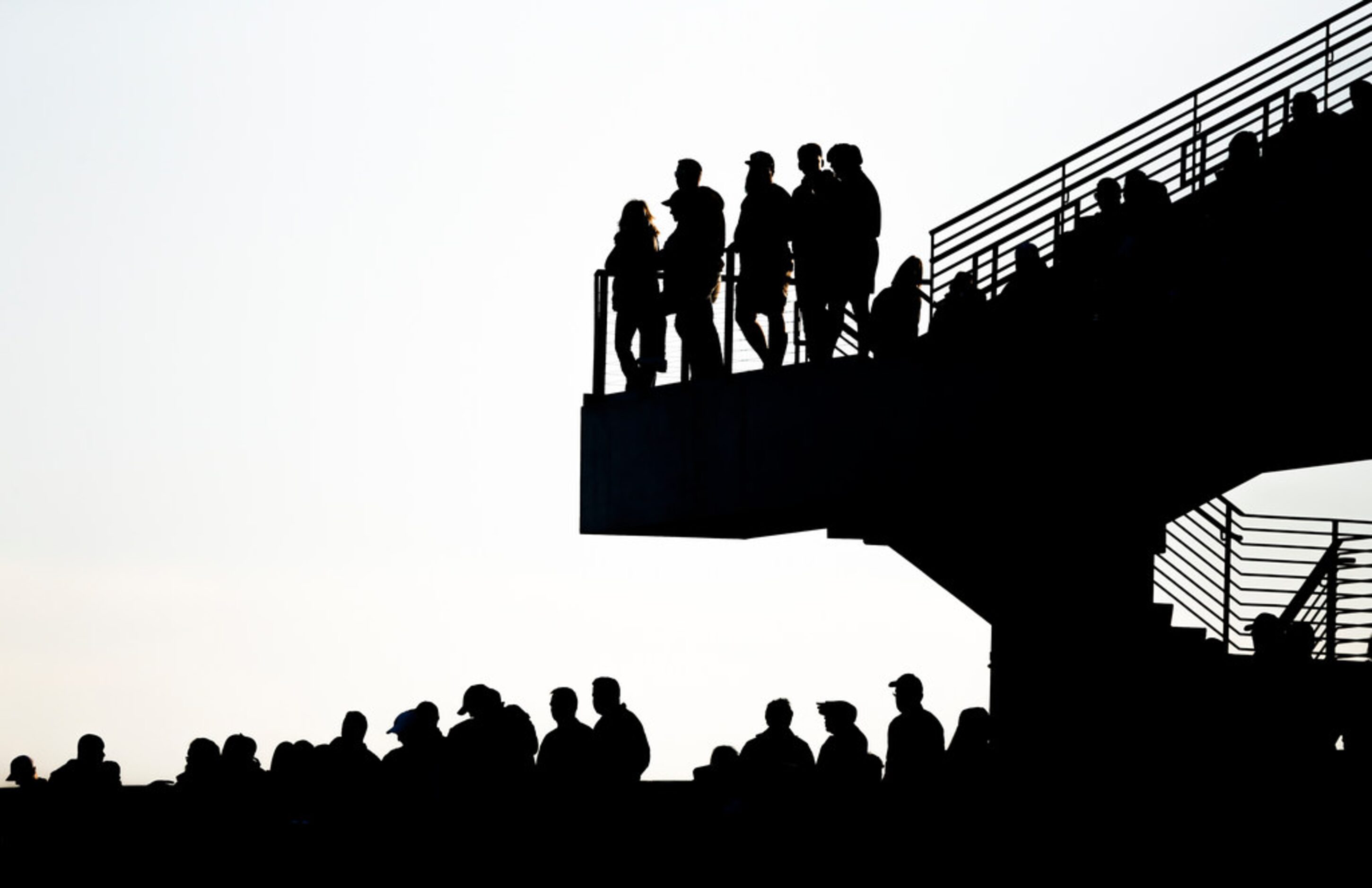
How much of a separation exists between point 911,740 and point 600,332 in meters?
8.32

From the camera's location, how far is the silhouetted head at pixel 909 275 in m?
20.4

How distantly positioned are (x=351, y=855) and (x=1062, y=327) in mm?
6234

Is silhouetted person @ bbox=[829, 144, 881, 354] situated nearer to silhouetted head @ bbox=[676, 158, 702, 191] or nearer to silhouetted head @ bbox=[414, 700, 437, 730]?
silhouetted head @ bbox=[676, 158, 702, 191]

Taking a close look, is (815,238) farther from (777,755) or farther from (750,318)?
(777,755)

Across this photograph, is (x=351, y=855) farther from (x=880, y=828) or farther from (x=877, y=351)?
(x=877, y=351)

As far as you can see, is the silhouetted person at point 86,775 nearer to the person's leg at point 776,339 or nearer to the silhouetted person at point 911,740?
the silhouetted person at point 911,740

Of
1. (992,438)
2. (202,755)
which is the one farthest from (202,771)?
(992,438)

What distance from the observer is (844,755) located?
48.3ft

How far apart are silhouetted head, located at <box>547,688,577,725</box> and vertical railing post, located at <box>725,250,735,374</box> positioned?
618 centimetres

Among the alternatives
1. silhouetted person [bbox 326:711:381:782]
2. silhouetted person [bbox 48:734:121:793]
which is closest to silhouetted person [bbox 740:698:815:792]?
silhouetted person [bbox 326:711:381:782]

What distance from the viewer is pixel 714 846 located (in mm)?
14672

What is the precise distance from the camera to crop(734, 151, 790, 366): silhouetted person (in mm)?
20297

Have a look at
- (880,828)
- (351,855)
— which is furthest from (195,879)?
(880,828)

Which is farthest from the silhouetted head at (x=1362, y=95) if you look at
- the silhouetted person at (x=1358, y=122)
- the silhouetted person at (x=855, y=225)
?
the silhouetted person at (x=855, y=225)
